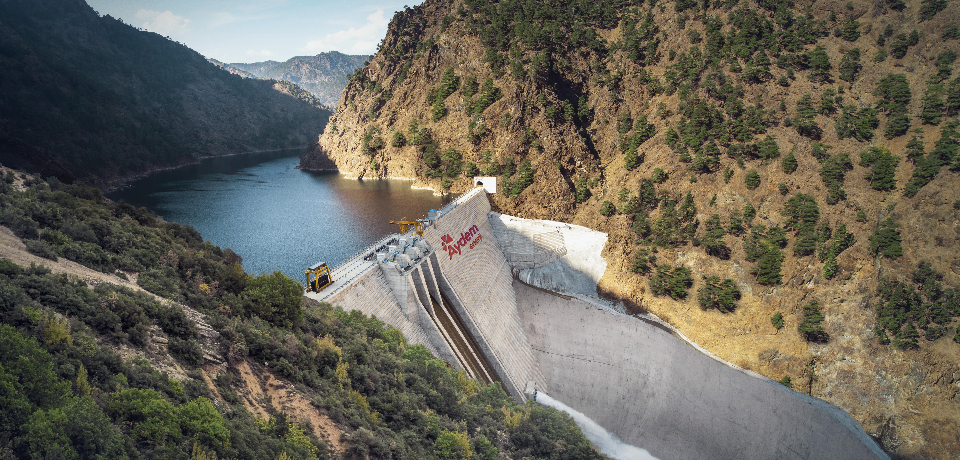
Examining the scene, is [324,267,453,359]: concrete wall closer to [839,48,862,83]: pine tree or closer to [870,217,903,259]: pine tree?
[870,217,903,259]: pine tree

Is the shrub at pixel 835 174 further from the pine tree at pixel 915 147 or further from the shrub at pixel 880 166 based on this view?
the pine tree at pixel 915 147

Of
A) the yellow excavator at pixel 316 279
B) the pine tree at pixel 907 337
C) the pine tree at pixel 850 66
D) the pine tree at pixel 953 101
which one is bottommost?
the pine tree at pixel 907 337

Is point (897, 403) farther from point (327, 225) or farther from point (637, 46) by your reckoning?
point (327, 225)

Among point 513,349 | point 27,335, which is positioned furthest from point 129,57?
point 27,335

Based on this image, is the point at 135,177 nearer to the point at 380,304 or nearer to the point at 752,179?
the point at 380,304

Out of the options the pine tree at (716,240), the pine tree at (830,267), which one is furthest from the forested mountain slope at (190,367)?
the pine tree at (830,267)
